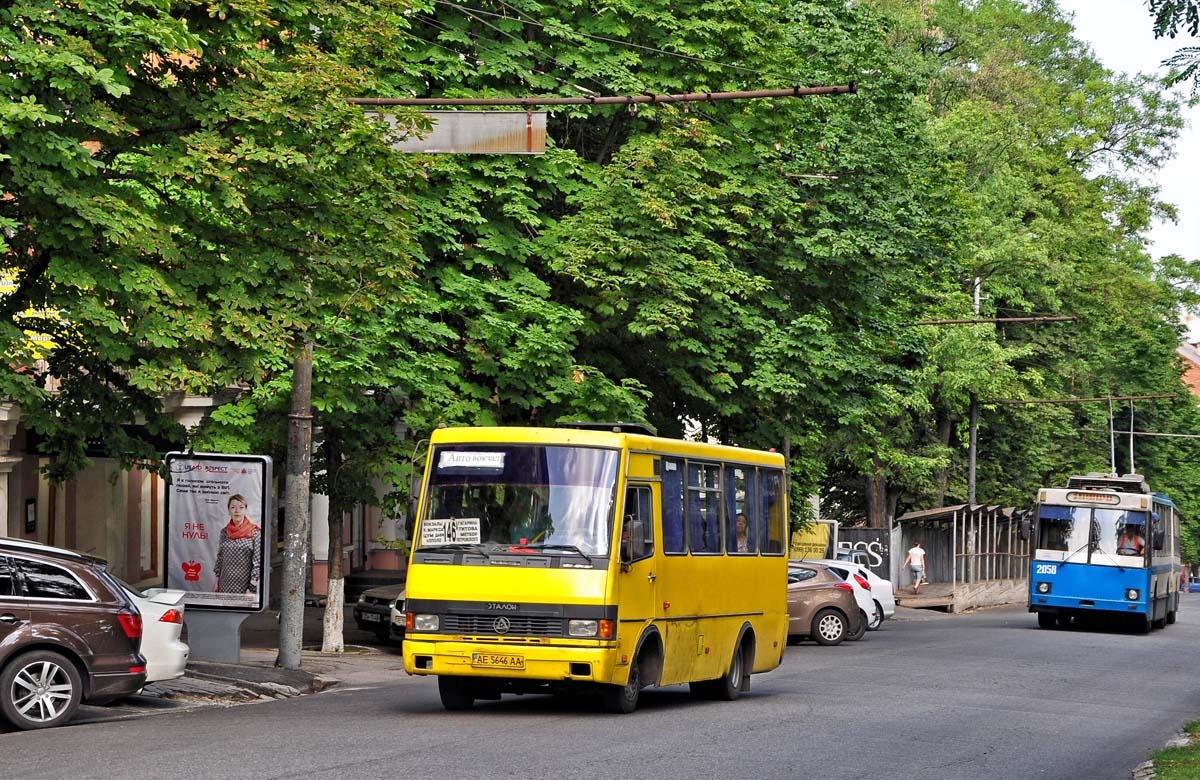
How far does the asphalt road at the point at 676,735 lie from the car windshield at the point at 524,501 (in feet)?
5.11

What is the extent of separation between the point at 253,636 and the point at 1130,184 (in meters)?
45.1

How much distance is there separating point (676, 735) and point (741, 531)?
4815mm

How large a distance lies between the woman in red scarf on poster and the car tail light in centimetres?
480

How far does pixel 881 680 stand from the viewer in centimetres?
2273

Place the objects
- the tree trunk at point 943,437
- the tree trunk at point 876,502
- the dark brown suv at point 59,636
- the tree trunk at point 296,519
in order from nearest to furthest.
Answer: the dark brown suv at point 59,636
the tree trunk at point 296,519
the tree trunk at point 876,502
the tree trunk at point 943,437

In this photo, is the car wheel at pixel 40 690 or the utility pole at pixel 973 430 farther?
the utility pole at pixel 973 430


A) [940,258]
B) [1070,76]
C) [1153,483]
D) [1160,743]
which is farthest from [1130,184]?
[1160,743]

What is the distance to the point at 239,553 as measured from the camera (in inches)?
821

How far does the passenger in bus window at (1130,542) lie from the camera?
129 feet

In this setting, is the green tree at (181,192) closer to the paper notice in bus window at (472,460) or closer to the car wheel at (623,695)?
the paper notice in bus window at (472,460)

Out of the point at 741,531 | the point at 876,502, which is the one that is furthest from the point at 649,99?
the point at 876,502

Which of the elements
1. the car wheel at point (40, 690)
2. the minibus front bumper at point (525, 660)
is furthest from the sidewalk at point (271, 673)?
the minibus front bumper at point (525, 660)

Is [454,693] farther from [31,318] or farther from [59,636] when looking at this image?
[31,318]

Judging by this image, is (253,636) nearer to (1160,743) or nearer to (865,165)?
(865,165)
